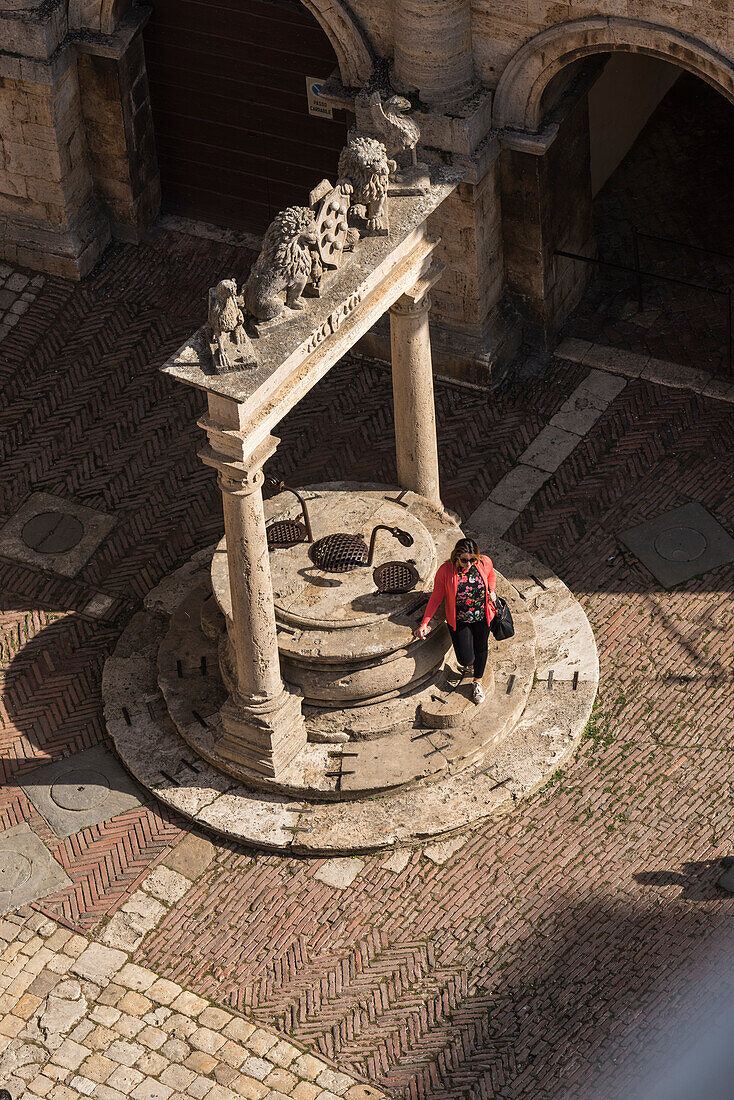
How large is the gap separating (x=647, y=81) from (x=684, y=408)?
17.3 feet

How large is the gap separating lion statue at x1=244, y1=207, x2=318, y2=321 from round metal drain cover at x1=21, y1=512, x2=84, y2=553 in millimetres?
5623

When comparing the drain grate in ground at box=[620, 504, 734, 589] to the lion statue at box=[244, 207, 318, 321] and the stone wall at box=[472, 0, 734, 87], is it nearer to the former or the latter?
the stone wall at box=[472, 0, 734, 87]

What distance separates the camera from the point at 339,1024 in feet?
53.7

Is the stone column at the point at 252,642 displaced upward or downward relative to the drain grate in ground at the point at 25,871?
upward

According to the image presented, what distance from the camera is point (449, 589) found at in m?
17.5

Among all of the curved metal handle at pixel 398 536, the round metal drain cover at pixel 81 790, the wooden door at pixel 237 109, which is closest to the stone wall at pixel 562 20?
the wooden door at pixel 237 109

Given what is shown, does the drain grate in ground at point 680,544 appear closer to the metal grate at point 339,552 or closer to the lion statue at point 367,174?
the metal grate at point 339,552

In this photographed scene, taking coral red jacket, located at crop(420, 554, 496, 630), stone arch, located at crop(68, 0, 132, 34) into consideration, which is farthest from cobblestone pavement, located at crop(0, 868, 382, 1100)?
stone arch, located at crop(68, 0, 132, 34)

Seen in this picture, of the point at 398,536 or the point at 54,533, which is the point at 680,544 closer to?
the point at 398,536

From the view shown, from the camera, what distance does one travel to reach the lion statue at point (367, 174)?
53.1ft

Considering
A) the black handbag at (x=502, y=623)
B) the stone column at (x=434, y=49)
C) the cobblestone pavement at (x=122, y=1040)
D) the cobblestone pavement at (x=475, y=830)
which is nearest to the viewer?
the cobblestone pavement at (x=122, y=1040)

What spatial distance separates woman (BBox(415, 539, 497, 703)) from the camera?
1741 centimetres

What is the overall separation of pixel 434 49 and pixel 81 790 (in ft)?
25.7

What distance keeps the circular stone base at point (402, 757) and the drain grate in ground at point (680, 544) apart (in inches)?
41.6
